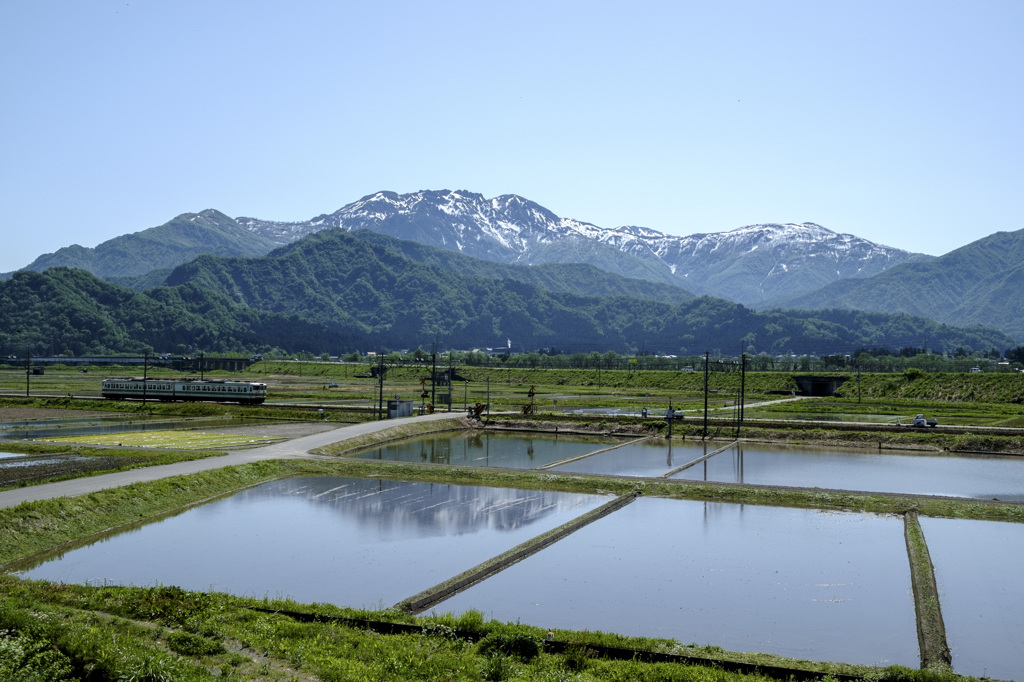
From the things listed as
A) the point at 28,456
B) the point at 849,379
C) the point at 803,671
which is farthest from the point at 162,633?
the point at 849,379

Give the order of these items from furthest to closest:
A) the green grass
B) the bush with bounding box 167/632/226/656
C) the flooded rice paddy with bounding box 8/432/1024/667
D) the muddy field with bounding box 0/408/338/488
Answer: the muddy field with bounding box 0/408/338/488, the flooded rice paddy with bounding box 8/432/1024/667, the bush with bounding box 167/632/226/656, the green grass

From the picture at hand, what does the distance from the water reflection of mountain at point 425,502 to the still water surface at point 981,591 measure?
1217 centimetres

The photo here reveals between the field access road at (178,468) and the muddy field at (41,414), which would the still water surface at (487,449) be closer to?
the field access road at (178,468)

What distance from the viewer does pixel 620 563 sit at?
21656 mm

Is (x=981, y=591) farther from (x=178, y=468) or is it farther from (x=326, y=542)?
(x=178, y=468)

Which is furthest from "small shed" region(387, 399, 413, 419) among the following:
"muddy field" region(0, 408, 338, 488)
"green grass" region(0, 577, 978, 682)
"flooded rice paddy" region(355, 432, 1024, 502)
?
"green grass" region(0, 577, 978, 682)

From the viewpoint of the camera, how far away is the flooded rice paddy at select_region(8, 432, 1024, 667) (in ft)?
55.7

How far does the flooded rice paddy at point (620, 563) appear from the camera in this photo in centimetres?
1698

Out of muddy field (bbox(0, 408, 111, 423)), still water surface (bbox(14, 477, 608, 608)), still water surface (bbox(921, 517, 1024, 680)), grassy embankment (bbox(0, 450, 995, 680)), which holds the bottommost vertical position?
still water surface (bbox(921, 517, 1024, 680))

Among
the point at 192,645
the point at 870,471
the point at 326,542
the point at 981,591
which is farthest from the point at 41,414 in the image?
the point at 981,591

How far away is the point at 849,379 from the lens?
325 feet

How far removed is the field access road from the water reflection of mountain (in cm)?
342

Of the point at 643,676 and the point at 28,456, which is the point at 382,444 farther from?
the point at 643,676

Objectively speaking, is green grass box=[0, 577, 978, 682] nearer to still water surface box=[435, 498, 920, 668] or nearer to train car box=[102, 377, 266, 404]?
still water surface box=[435, 498, 920, 668]
